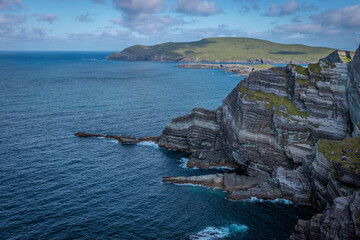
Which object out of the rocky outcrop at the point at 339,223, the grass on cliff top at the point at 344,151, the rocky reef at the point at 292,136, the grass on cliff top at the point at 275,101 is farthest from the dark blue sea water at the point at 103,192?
the grass on cliff top at the point at 275,101

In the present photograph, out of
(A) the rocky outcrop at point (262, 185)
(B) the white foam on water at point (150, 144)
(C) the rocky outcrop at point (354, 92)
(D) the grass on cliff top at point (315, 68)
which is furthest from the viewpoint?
(B) the white foam on water at point (150, 144)

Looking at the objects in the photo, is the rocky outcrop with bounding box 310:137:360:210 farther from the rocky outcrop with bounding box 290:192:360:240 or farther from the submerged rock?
the submerged rock

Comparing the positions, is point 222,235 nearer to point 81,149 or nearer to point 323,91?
point 323,91

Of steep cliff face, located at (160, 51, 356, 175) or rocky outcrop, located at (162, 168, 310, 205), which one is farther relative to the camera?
steep cliff face, located at (160, 51, 356, 175)

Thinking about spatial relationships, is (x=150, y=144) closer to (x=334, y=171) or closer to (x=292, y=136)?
(x=292, y=136)

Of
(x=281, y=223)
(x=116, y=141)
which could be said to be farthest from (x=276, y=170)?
(x=116, y=141)

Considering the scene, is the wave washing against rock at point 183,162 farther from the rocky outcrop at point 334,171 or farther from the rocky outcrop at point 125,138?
the rocky outcrop at point 334,171

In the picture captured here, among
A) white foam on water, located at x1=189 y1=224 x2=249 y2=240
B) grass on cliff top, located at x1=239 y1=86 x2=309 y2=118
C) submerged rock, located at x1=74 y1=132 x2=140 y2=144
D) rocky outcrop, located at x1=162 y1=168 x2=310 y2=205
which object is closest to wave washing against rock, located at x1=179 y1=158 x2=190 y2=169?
rocky outcrop, located at x1=162 y1=168 x2=310 y2=205

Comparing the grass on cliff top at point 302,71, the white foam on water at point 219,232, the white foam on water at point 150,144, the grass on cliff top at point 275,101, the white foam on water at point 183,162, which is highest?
the grass on cliff top at point 302,71
